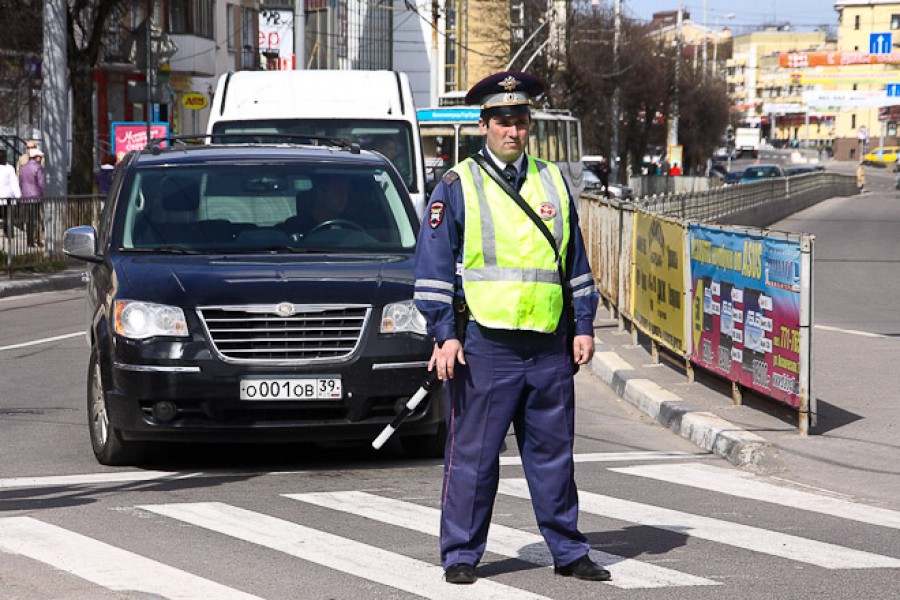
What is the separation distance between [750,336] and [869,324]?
784cm

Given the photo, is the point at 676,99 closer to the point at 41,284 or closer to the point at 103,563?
the point at 41,284

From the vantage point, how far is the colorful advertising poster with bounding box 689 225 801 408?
33.6 feet

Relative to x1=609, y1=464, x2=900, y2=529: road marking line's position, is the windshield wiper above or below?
above

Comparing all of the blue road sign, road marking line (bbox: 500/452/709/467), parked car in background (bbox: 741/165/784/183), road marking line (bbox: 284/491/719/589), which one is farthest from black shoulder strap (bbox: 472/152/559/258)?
parked car in background (bbox: 741/165/784/183)

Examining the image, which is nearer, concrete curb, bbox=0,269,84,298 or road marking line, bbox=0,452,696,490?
road marking line, bbox=0,452,696,490

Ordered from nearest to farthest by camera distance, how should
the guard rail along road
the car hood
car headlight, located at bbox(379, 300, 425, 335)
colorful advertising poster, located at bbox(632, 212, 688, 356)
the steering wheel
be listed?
1. the car hood
2. car headlight, located at bbox(379, 300, 425, 335)
3. the steering wheel
4. the guard rail along road
5. colorful advertising poster, located at bbox(632, 212, 688, 356)

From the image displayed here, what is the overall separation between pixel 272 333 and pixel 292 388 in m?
0.30

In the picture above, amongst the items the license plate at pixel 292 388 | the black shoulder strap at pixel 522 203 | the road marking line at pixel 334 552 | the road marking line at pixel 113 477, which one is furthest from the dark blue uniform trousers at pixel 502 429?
the road marking line at pixel 113 477

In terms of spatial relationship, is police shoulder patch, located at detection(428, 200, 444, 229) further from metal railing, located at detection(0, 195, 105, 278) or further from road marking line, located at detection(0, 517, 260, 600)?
metal railing, located at detection(0, 195, 105, 278)

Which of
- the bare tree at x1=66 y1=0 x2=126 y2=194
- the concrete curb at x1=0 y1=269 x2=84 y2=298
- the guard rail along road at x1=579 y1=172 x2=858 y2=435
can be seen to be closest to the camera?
the guard rail along road at x1=579 y1=172 x2=858 y2=435

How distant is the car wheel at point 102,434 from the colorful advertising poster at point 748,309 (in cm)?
391

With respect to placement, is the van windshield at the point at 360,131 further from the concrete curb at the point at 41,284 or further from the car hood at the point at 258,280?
the car hood at the point at 258,280

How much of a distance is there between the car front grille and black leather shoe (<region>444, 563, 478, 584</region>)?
2643mm

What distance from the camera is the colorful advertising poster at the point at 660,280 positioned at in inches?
518
